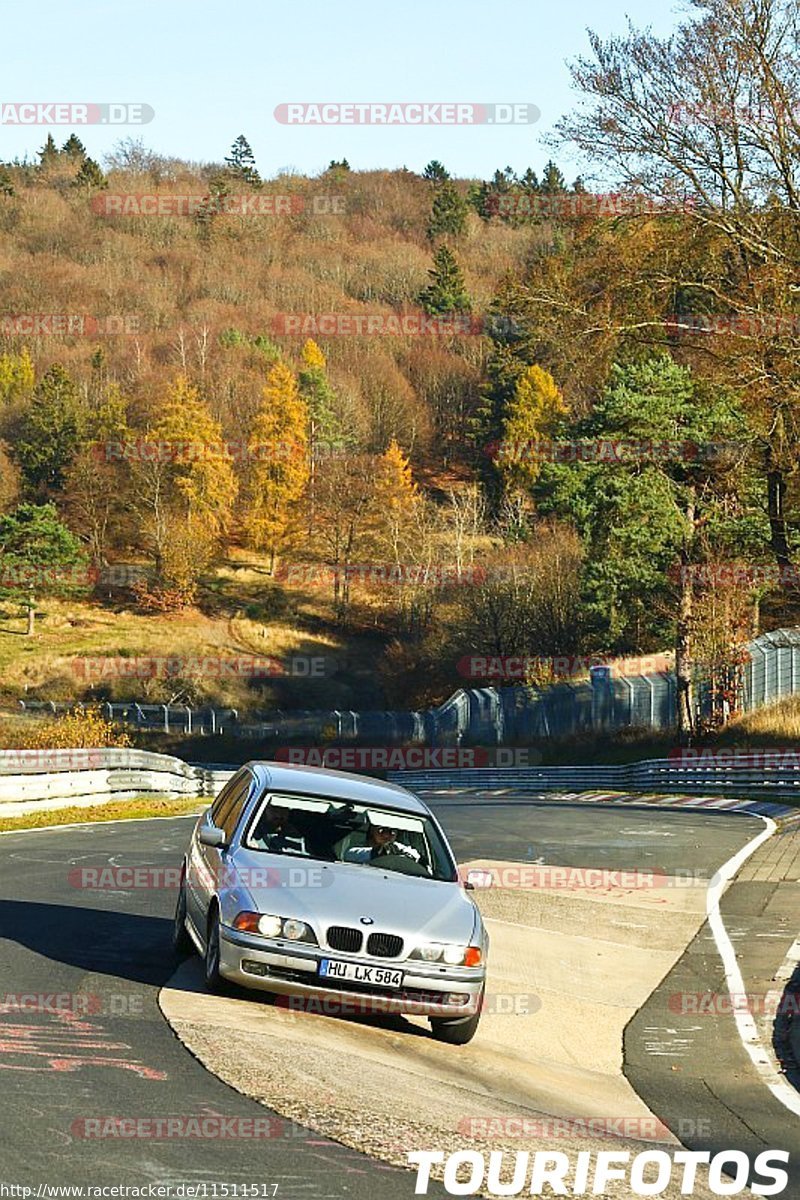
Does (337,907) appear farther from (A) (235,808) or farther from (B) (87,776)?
(B) (87,776)

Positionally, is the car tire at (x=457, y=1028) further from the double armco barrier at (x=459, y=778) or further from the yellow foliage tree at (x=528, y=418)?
the yellow foliage tree at (x=528, y=418)

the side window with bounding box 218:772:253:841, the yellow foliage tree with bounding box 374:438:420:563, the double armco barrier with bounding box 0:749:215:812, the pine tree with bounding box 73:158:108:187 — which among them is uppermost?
the pine tree with bounding box 73:158:108:187

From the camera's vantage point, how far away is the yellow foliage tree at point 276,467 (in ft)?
314

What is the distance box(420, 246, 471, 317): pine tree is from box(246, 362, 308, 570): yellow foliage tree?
156 feet

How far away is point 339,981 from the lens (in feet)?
31.6

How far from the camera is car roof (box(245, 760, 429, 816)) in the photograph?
1138 centimetres

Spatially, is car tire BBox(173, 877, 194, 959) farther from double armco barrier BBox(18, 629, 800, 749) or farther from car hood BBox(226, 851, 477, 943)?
double armco barrier BBox(18, 629, 800, 749)

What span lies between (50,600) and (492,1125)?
276 feet

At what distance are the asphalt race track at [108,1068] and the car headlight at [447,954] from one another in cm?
128

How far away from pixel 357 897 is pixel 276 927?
618mm

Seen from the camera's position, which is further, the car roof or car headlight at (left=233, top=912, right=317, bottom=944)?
the car roof

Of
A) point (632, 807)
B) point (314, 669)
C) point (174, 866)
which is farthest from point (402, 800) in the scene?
point (314, 669)

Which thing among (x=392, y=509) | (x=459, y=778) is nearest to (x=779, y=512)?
(x=459, y=778)

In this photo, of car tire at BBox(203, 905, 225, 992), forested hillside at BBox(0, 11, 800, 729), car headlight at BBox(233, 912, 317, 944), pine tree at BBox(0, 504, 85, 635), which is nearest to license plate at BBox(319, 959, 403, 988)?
car headlight at BBox(233, 912, 317, 944)
